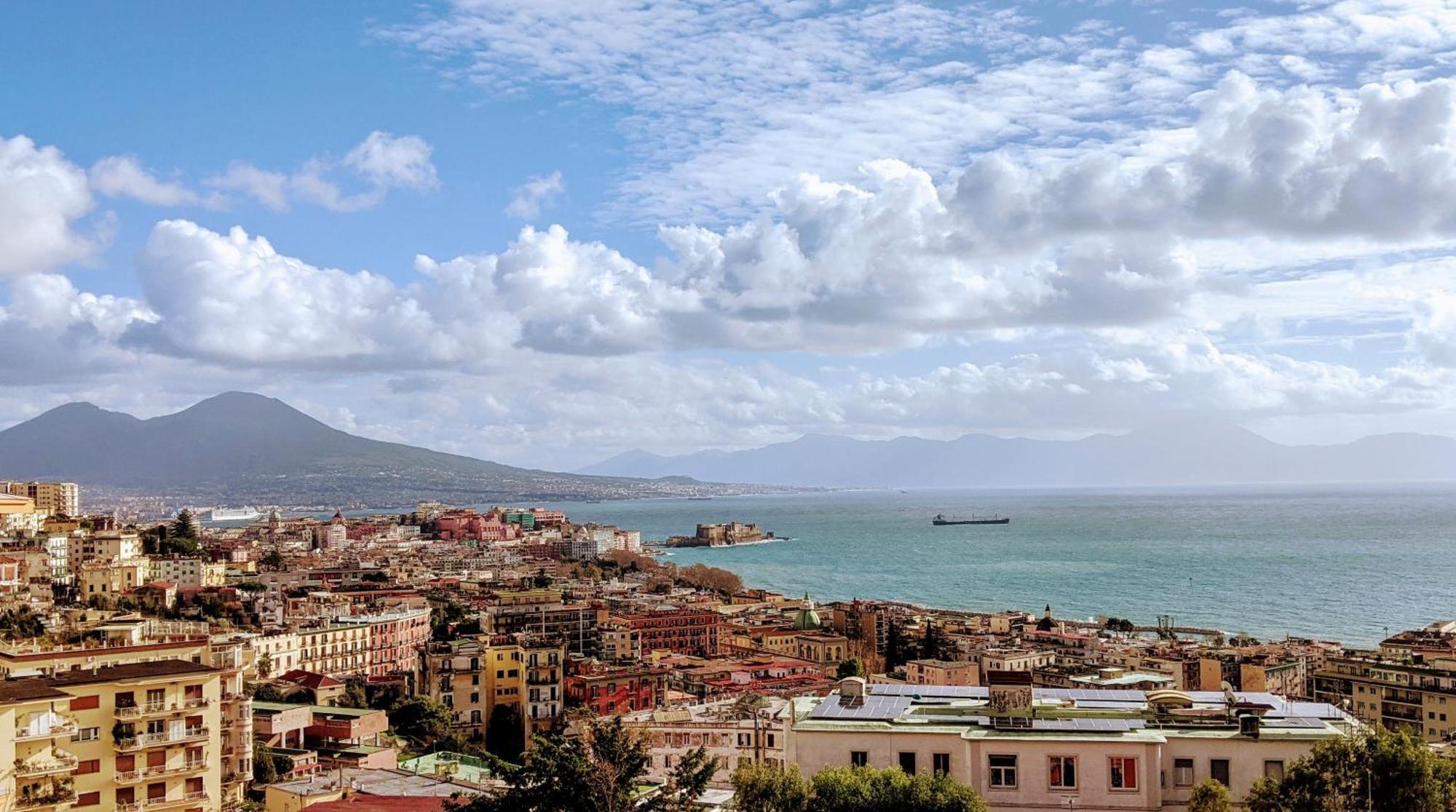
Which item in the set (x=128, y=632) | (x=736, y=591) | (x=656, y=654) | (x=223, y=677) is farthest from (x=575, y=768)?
(x=736, y=591)

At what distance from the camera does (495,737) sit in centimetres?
3086

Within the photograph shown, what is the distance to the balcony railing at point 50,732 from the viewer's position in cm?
1195

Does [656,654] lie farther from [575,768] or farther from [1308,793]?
[1308,793]

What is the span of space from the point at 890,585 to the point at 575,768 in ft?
232

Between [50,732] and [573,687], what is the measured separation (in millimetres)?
19583

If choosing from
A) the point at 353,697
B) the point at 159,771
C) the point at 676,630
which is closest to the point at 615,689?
the point at 353,697

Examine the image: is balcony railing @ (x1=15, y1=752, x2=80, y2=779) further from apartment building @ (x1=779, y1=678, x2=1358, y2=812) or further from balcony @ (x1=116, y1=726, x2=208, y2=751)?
apartment building @ (x1=779, y1=678, x2=1358, y2=812)

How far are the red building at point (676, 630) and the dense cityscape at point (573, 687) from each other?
0.11 meters

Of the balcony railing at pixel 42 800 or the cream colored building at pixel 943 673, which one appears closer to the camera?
the balcony railing at pixel 42 800

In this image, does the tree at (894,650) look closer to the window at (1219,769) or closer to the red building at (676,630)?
the red building at (676,630)

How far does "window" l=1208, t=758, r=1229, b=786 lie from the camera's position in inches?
414

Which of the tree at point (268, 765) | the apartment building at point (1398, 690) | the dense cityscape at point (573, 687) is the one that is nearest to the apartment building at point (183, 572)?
the dense cityscape at point (573, 687)

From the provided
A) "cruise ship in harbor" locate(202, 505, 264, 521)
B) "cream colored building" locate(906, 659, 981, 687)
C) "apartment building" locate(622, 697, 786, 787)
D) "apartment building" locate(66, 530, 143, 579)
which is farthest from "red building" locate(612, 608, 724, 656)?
"cruise ship in harbor" locate(202, 505, 264, 521)

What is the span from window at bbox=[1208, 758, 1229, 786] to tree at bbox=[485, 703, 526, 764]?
71.9 ft
